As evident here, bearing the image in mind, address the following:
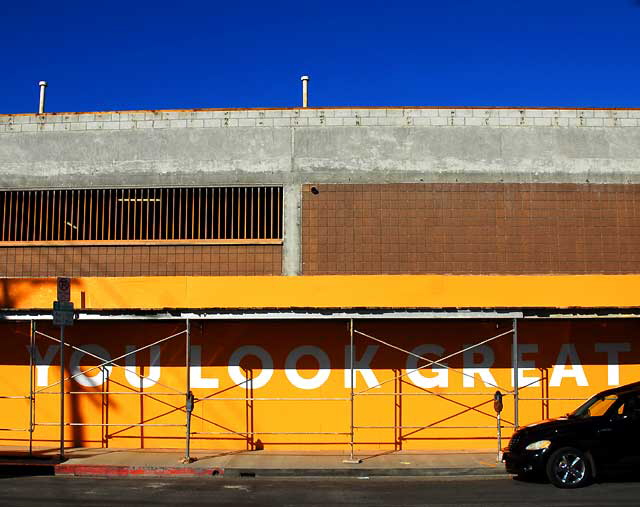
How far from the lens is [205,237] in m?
18.4

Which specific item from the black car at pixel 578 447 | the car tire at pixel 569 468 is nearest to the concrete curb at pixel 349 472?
the black car at pixel 578 447

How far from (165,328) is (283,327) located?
2.50 metres

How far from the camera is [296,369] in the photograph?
1648 centimetres

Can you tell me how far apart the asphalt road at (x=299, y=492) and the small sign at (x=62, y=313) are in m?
2.77

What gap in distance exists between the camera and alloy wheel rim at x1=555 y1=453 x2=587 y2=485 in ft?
40.5

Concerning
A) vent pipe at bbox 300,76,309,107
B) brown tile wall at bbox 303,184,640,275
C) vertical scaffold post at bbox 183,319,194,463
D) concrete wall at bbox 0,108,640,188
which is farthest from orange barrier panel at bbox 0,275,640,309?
vent pipe at bbox 300,76,309,107

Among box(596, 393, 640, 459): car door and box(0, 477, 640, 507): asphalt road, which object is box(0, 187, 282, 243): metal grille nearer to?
box(0, 477, 640, 507): asphalt road

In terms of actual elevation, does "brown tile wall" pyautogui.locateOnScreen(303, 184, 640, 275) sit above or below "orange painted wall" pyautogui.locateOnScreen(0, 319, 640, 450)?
above

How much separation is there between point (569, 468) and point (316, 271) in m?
7.47

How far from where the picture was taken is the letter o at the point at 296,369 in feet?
53.9

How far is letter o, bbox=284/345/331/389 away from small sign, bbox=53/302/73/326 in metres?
4.48

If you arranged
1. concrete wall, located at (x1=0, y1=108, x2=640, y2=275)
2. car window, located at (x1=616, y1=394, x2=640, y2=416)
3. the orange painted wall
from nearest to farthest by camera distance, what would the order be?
car window, located at (x1=616, y1=394, x2=640, y2=416) < the orange painted wall < concrete wall, located at (x1=0, y1=108, x2=640, y2=275)

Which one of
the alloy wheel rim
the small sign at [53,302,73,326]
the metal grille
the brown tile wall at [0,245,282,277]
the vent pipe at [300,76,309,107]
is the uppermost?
the vent pipe at [300,76,309,107]

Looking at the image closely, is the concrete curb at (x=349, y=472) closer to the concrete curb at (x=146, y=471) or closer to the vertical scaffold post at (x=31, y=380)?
the concrete curb at (x=146, y=471)
